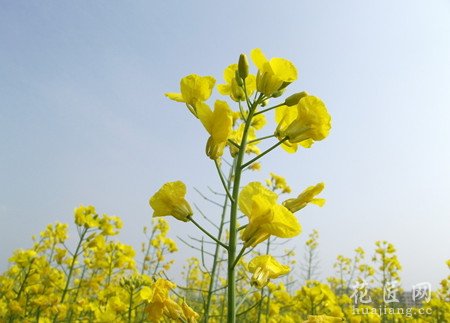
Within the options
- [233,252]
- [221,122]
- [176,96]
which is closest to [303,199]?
[233,252]

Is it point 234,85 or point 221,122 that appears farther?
point 234,85

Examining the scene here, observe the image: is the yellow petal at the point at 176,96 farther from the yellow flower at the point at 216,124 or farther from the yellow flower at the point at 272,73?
the yellow flower at the point at 272,73

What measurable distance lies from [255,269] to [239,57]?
3.44 feet

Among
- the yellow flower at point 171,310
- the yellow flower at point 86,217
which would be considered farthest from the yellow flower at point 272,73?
the yellow flower at point 86,217

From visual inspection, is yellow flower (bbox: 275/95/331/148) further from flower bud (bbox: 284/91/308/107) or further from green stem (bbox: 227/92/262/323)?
green stem (bbox: 227/92/262/323)

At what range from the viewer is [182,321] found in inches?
60.5

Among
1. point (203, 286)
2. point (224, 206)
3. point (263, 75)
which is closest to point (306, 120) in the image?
point (263, 75)

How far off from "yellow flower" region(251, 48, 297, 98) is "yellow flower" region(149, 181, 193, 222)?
650 mm

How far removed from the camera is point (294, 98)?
5.51ft

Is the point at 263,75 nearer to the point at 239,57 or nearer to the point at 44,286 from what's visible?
the point at 239,57

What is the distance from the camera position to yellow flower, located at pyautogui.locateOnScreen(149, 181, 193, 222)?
1.61 metres

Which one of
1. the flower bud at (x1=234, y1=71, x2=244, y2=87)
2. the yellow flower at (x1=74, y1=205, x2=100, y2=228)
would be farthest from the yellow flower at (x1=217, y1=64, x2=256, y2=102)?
the yellow flower at (x1=74, y1=205, x2=100, y2=228)

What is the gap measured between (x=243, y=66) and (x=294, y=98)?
0.32 metres

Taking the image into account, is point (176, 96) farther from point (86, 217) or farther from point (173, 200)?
point (86, 217)
